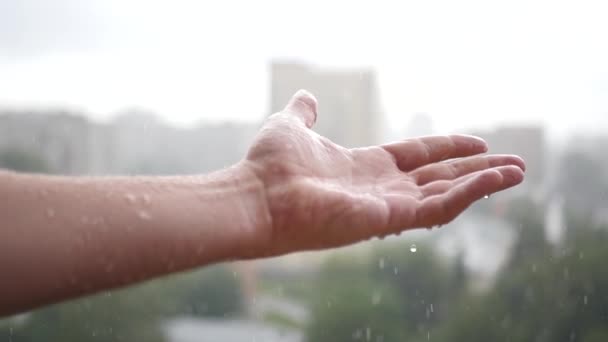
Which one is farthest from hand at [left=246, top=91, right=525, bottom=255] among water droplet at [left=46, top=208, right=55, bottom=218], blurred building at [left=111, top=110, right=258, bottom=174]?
blurred building at [left=111, top=110, right=258, bottom=174]

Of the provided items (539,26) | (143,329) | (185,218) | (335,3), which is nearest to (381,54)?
(335,3)

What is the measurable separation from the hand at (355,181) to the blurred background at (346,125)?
1223 millimetres

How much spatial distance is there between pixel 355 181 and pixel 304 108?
152 mm

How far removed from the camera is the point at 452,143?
3.03ft

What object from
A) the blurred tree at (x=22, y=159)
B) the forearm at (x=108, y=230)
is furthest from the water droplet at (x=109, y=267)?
the blurred tree at (x=22, y=159)

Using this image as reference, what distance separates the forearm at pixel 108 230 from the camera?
68 cm

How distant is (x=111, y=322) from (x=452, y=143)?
66.3 inches

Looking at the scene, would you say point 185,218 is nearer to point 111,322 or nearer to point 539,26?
point 111,322

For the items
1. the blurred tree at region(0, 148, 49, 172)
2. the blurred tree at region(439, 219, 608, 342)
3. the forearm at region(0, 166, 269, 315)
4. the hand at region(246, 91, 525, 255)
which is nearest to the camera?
the forearm at region(0, 166, 269, 315)

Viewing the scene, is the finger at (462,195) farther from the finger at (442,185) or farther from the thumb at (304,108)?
the thumb at (304,108)

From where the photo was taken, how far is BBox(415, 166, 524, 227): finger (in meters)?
0.78

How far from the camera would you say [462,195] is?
781 millimetres

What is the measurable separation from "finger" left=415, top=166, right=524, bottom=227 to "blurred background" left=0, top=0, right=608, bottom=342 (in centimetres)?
131

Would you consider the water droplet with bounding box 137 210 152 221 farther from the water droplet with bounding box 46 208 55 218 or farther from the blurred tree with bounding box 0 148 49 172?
the blurred tree with bounding box 0 148 49 172
